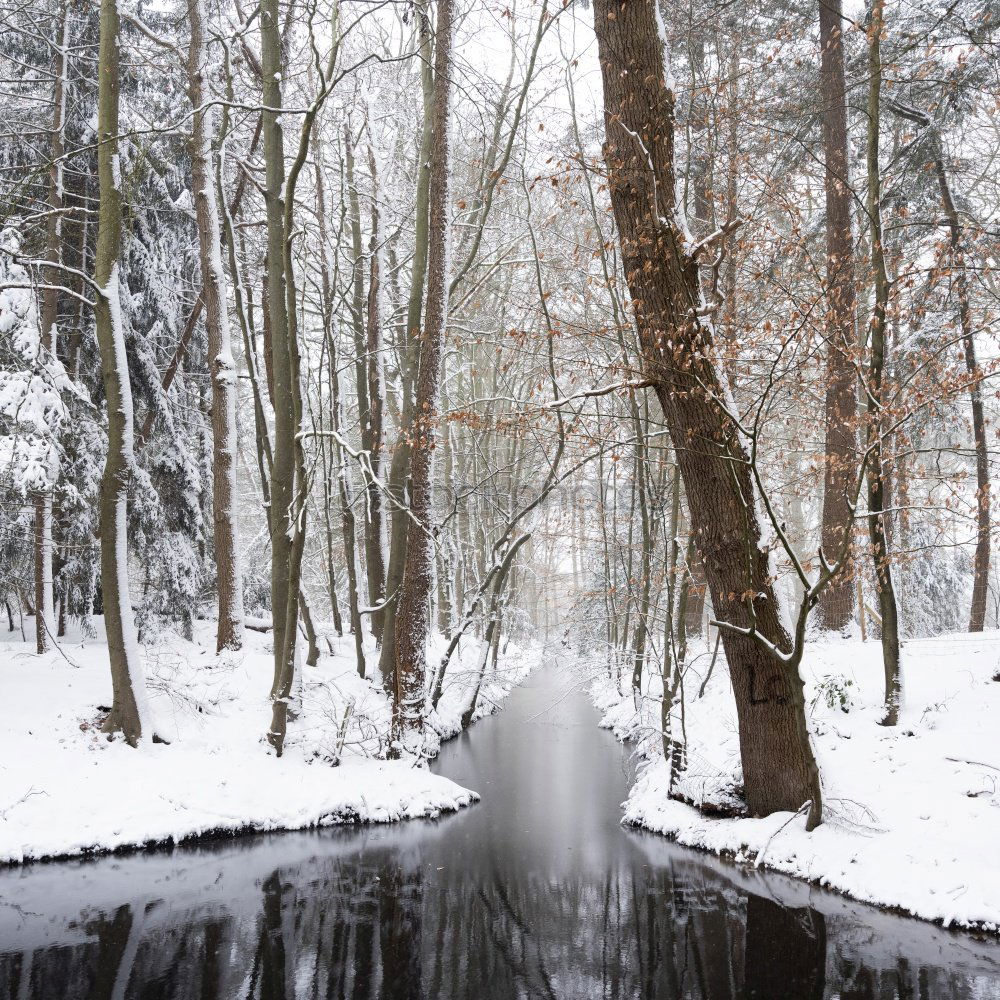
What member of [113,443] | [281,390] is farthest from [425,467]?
[113,443]

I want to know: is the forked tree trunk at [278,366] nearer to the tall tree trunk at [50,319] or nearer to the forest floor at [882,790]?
the tall tree trunk at [50,319]

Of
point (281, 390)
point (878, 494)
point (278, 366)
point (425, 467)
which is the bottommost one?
point (878, 494)

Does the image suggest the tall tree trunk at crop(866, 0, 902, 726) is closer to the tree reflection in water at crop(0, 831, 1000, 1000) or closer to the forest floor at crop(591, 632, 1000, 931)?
the forest floor at crop(591, 632, 1000, 931)

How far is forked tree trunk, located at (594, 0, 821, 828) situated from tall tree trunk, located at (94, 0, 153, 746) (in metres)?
5.62

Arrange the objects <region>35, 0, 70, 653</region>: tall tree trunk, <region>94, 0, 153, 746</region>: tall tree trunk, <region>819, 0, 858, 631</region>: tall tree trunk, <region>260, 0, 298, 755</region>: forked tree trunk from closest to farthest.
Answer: <region>94, 0, 153, 746</region>: tall tree trunk < <region>260, 0, 298, 755</region>: forked tree trunk < <region>819, 0, 858, 631</region>: tall tree trunk < <region>35, 0, 70, 653</region>: tall tree trunk

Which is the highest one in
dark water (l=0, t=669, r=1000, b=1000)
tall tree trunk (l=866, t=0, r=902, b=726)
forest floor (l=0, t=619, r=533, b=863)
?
tall tree trunk (l=866, t=0, r=902, b=726)

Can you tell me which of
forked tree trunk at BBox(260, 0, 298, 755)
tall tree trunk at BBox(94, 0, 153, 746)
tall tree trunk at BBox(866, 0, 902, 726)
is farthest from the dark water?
tall tree trunk at BBox(866, 0, 902, 726)

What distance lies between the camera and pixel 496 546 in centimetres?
1156

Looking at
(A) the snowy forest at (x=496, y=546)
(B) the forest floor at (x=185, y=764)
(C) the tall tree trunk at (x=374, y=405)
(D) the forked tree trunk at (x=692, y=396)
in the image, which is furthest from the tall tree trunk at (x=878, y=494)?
(C) the tall tree trunk at (x=374, y=405)

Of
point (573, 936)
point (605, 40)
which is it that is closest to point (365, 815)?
point (573, 936)

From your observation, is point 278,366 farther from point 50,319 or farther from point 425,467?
point 50,319

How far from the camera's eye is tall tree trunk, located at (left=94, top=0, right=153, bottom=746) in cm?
844

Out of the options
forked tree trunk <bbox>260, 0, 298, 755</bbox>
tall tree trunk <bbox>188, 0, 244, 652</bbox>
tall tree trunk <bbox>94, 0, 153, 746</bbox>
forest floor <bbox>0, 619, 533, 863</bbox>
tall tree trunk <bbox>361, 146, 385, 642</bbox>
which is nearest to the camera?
forest floor <bbox>0, 619, 533, 863</bbox>

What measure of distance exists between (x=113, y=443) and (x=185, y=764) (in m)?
3.63
